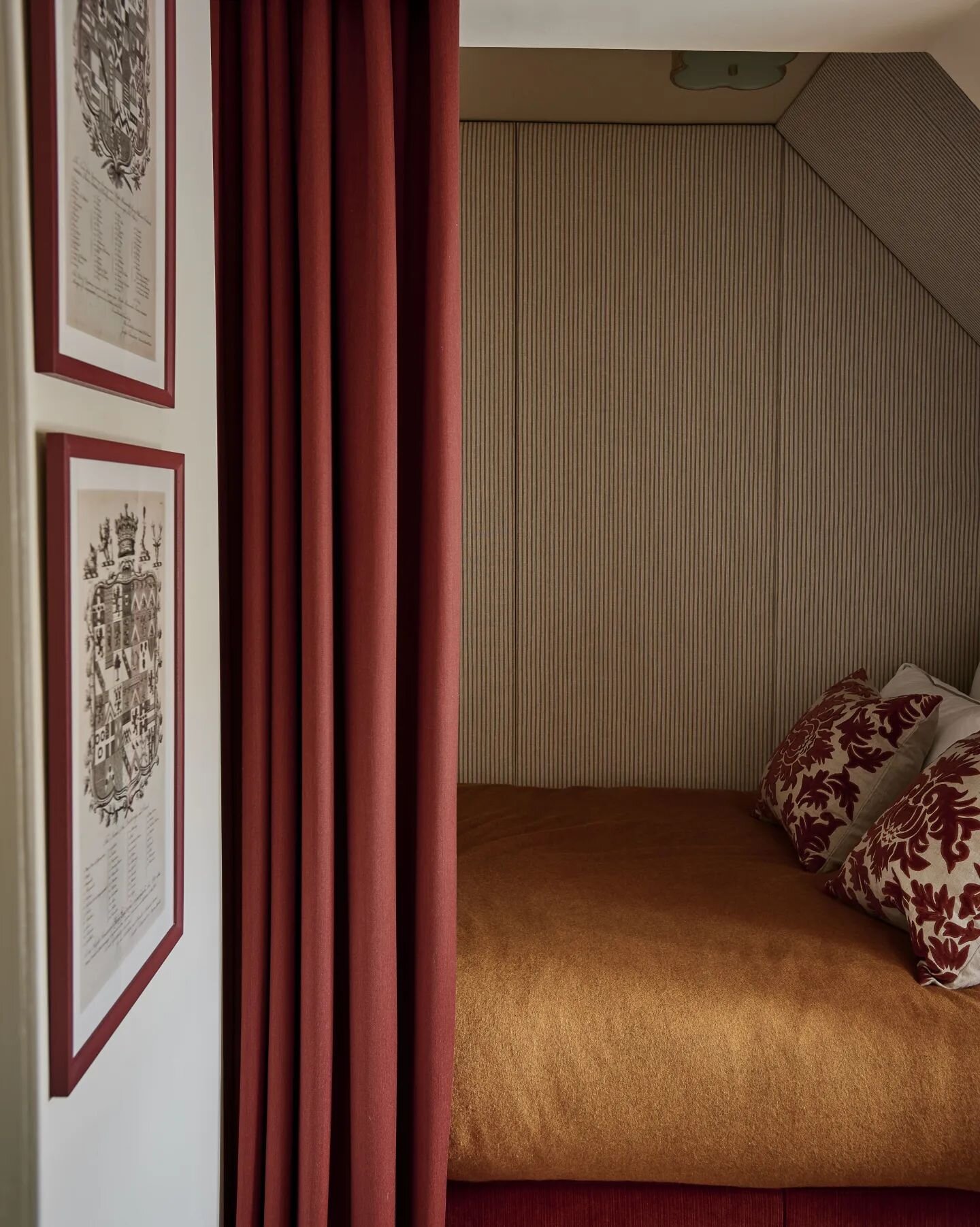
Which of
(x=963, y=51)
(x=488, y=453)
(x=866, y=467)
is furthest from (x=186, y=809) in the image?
(x=866, y=467)

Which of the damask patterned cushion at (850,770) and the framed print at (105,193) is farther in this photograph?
the damask patterned cushion at (850,770)

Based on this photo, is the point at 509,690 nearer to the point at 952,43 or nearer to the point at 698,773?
the point at 698,773

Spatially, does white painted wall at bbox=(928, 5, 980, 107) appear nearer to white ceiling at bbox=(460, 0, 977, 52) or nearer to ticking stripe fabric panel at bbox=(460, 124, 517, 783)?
white ceiling at bbox=(460, 0, 977, 52)

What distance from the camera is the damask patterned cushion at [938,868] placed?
5.48 ft

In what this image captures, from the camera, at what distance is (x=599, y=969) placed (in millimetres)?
1747

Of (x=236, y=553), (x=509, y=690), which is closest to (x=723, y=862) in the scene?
(x=509, y=690)

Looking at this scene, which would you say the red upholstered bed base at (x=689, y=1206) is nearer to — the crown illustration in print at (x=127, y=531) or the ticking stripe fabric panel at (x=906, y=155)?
the crown illustration in print at (x=127, y=531)

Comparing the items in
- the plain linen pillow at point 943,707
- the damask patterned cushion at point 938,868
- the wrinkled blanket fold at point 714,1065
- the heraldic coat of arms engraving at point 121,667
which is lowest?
the wrinkled blanket fold at point 714,1065

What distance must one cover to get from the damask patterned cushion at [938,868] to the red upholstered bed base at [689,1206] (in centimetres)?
34

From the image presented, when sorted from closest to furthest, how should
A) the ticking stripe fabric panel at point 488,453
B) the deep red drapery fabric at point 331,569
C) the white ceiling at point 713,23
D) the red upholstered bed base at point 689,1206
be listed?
1. the deep red drapery fabric at point 331,569
2. the white ceiling at point 713,23
3. the red upholstered bed base at point 689,1206
4. the ticking stripe fabric panel at point 488,453

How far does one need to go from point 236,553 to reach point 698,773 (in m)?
1.86

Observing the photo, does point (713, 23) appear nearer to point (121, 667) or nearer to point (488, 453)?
point (121, 667)

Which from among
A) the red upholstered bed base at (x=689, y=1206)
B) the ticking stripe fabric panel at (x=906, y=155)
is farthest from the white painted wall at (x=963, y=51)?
the red upholstered bed base at (x=689, y=1206)

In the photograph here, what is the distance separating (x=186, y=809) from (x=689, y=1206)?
105 cm
